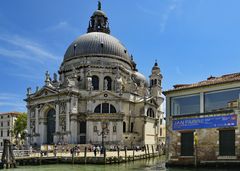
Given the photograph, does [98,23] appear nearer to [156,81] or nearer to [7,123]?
[156,81]

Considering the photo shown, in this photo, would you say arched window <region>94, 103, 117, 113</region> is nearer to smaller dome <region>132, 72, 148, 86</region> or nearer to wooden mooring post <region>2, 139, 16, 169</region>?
smaller dome <region>132, 72, 148, 86</region>

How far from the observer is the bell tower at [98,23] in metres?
71.9

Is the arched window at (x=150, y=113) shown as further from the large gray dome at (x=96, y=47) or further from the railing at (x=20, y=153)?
the railing at (x=20, y=153)

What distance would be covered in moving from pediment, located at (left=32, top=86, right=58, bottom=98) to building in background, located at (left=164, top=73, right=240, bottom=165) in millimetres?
33705

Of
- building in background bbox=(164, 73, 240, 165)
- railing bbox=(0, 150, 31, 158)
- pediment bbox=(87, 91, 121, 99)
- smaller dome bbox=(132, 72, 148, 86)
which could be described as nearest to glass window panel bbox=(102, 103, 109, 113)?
pediment bbox=(87, 91, 121, 99)

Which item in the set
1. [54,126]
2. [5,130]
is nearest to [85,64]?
[54,126]

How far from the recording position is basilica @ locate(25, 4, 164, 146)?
177ft

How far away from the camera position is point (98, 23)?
238 feet

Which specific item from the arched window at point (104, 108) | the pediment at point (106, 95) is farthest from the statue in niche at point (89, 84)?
the arched window at point (104, 108)

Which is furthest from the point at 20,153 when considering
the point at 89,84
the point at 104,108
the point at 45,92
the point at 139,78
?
the point at 139,78

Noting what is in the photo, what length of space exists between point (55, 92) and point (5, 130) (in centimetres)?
3752

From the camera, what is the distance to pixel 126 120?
5684cm

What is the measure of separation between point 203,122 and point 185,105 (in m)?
2.05

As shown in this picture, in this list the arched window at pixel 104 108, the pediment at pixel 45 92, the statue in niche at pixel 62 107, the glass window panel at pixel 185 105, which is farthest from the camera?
the pediment at pixel 45 92
